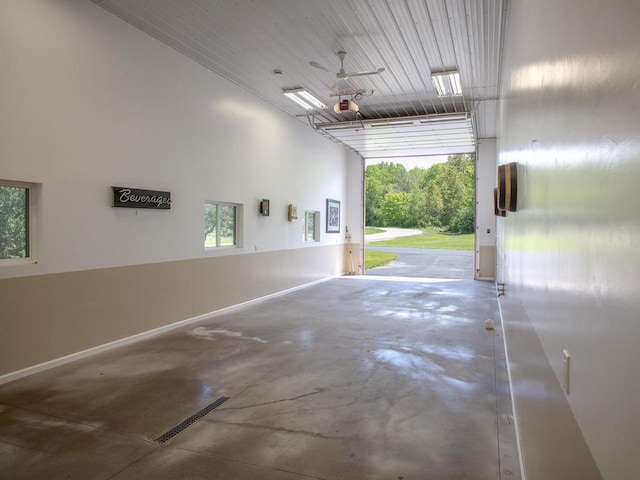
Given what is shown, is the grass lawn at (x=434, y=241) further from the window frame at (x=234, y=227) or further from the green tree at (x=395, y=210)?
the window frame at (x=234, y=227)

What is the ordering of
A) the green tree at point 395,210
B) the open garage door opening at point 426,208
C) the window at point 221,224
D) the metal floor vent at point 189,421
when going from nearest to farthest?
1. the metal floor vent at point 189,421
2. the window at point 221,224
3. the open garage door opening at point 426,208
4. the green tree at point 395,210

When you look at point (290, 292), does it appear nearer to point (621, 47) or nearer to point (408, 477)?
point (408, 477)

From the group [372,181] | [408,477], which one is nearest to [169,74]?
[408,477]

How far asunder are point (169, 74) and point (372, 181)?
32.1 meters

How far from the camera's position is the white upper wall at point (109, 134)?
436cm

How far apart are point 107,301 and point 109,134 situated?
2.20m

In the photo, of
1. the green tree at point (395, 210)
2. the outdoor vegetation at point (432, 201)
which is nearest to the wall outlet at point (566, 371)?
the outdoor vegetation at point (432, 201)

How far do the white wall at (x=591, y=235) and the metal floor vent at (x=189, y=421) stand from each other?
258cm

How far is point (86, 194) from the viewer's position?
5.00 m

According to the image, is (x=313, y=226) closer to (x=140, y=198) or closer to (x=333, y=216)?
(x=333, y=216)

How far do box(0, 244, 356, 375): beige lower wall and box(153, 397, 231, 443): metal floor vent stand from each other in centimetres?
227

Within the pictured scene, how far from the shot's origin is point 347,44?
623cm

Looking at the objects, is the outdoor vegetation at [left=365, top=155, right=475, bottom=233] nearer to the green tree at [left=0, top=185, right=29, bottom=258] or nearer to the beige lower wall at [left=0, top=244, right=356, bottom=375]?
the beige lower wall at [left=0, top=244, right=356, bottom=375]

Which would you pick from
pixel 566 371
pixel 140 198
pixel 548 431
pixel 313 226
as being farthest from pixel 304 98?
pixel 566 371
